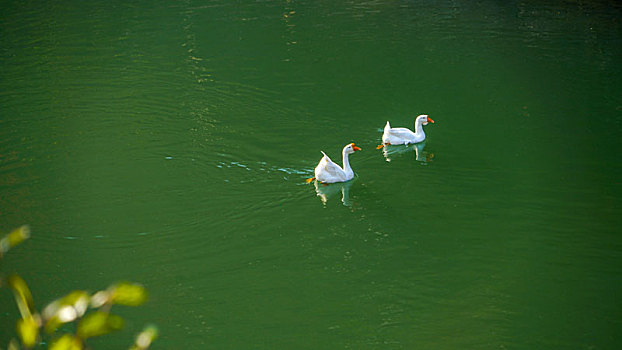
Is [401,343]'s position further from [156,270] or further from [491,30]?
[491,30]

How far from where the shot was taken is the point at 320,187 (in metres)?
7.91

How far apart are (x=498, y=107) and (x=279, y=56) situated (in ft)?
→ 14.4

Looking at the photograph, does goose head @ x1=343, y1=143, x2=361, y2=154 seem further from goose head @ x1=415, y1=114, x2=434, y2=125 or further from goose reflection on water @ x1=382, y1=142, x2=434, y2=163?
goose head @ x1=415, y1=114, x2=434, y2=125

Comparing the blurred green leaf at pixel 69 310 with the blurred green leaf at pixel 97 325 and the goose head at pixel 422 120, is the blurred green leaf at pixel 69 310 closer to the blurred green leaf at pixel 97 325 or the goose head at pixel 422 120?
the blurred green leaf at pixel 97 325

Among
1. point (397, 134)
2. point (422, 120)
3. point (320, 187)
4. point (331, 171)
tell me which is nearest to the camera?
point (331, 171)

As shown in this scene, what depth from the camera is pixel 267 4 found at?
16781 millimetres

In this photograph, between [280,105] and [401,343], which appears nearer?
[401,343]

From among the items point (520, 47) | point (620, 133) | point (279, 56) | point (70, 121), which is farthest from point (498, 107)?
point (70, 121)

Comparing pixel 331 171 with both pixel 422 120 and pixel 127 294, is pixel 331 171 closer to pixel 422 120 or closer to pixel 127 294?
pixel 422 120

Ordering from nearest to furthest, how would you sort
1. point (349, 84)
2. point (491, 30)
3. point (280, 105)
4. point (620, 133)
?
1. point (620, 133)
2. point (280, 105)
3. point (349, 84)
4. point (491, 30)

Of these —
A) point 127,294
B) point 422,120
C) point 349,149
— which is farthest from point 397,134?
point 127,294

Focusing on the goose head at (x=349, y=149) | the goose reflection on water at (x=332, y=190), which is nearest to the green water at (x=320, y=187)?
the goose reflection on water at (x=332, y=190)

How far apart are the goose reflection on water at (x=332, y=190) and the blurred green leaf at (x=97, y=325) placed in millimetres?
6879

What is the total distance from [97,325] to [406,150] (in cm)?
841
